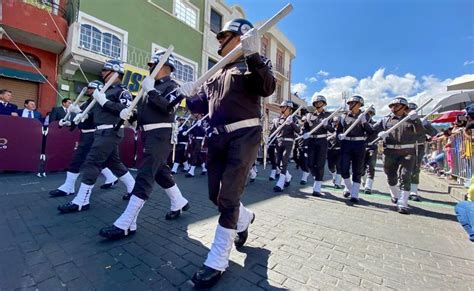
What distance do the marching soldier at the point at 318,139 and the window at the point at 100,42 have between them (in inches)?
382

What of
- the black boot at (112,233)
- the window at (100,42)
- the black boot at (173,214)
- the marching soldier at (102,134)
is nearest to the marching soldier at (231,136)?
the black boot at (112,233)

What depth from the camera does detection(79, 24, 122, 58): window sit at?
1052 cm

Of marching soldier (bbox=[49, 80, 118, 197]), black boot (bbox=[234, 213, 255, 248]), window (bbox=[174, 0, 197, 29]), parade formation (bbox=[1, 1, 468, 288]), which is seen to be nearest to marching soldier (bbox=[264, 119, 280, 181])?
parade formation (bbox=[1, 1, 468, 288])

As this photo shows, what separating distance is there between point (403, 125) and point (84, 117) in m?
6.23

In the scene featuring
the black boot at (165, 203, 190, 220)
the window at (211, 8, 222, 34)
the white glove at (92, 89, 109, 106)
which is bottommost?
the black boot at (165, 203, 190, 220)

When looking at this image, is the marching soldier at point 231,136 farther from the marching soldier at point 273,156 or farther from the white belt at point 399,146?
the marching soldier at point 273,156

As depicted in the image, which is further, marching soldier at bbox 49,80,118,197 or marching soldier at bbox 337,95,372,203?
marching soldier at bbox 337,95,372,203

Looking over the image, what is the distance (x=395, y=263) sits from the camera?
2.56 m

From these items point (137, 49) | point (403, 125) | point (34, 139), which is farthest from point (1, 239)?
point (137, 49)

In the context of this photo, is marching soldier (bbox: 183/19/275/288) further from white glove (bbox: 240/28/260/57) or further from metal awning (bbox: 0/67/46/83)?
metal awning (bbox: 0/67/46/83)

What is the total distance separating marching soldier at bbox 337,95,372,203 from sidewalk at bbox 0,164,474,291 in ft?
3.18

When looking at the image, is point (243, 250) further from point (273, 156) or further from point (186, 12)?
point (186, 12)

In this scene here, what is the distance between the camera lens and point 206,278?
197cm

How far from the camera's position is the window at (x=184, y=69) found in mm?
A: 14713
